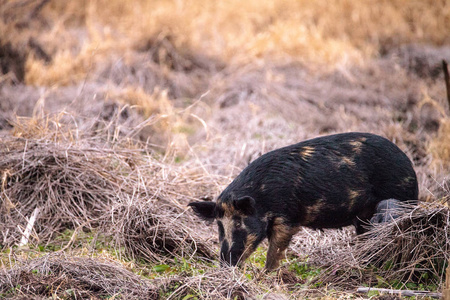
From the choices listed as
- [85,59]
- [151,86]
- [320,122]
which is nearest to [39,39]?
[85,59]

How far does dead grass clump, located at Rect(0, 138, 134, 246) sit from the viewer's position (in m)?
5.97

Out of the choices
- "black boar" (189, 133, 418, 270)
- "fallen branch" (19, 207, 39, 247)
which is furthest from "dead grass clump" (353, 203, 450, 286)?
"fallen branch" (19, 207, 39, 247)

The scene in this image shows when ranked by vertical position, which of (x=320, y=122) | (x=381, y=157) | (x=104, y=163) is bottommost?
(x=320, y=122)

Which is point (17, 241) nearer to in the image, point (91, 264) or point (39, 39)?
point (91, 264)

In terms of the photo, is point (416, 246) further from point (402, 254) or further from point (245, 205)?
point (245, 205)

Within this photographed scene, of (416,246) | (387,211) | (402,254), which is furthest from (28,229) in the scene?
(416,246)

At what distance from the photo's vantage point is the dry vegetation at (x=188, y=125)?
4.35m

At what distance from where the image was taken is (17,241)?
18.6 ft

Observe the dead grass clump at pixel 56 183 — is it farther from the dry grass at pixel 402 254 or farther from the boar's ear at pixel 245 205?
the dry grass at pixel 402 254

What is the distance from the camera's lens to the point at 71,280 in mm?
4055

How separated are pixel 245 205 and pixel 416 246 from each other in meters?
1.36

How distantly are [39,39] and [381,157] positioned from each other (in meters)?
10.3

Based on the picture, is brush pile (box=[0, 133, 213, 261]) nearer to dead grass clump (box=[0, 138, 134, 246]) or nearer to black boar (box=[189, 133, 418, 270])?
dead grass clump (box=[0, 138, 134, 246])

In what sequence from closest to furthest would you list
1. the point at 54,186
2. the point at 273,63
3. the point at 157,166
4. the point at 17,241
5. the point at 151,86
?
the point at 17,241
the point at 54,186
the point at 157,166
the point at 151,86
the point at 273,63
